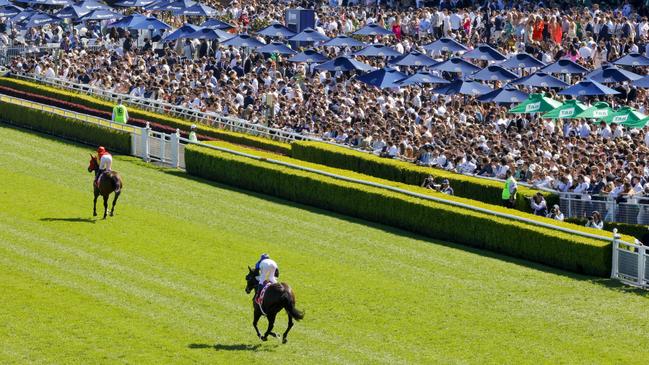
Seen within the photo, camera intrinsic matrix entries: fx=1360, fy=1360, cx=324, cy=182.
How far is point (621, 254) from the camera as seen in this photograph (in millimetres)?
27219

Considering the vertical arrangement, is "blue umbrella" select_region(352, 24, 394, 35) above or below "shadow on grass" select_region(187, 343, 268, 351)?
above

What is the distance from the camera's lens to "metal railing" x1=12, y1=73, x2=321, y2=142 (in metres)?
41.0

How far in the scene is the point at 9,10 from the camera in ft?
194

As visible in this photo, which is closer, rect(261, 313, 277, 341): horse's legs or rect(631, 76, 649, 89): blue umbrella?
rect(261, 313, 277, 341): horse's legs

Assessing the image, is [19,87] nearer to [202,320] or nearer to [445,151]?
[445,151]

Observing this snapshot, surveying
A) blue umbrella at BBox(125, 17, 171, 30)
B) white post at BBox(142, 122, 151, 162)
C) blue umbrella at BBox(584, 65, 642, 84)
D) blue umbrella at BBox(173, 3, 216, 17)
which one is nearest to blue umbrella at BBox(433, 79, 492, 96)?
blue umbrella at BBox(584, 65, 642, 84)

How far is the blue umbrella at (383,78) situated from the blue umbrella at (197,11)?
45.9 ft

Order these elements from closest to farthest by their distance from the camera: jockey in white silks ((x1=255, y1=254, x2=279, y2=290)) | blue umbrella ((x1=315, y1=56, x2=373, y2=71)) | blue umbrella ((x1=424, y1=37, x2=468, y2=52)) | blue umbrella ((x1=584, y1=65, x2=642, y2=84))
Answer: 1. jockey in white silks ((x1=255, y1=254, x2=279, y2=290))
2. blue umbrella ((x1=584, y1=65, x2=642, y2=84))
3. blue umbrella ((x1=424, y1=37, x2=468, y2=52))
4. blue umbrella ((x1=315, y1=56, x2=373, y2=71))

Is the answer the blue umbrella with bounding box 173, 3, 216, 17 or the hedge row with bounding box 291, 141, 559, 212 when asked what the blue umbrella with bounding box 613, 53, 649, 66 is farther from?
the blue umbrella with bounding box 173, 3, 216, 17

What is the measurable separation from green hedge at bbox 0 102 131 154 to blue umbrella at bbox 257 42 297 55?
940 cm

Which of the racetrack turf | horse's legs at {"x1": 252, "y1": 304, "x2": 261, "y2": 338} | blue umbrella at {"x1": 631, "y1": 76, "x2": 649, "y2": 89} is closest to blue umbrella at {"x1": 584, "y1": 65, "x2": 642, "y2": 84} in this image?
blue umbrella at {"x1": 631, "y1": 76, "x2": 649, "y2": 89}

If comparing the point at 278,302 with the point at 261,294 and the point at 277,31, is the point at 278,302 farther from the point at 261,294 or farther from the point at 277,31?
the point at 277,31

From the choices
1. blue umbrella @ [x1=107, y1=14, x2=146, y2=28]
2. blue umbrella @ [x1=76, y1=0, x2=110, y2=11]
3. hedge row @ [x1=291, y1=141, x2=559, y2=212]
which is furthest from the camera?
blue umbrella @ [x1=76, y1=0, x2=110, y2=11]

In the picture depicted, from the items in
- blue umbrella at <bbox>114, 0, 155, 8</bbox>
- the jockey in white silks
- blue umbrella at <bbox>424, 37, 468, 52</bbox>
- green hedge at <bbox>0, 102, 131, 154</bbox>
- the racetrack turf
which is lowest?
the racetrack turf
